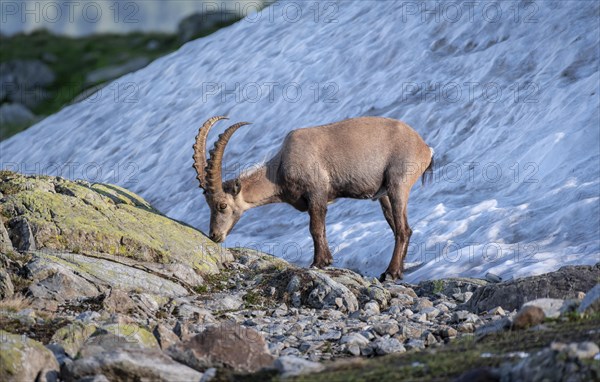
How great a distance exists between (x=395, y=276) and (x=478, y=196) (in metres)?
4.84

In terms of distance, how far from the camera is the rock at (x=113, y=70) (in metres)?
64.4

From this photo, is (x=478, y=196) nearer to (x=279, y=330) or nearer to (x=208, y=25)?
(x=279, y=330)

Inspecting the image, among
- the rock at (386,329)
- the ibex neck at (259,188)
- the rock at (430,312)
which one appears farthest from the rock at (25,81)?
the rock at (386,329)

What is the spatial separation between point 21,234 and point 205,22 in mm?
53241

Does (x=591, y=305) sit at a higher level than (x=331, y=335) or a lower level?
higher

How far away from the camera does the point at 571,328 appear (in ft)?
27.2

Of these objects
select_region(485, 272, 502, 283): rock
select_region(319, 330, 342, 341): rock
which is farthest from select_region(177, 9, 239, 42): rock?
select_region(319, 330, 342, 341): rock

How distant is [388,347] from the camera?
34.3ft

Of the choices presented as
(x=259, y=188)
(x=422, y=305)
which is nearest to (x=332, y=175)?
(x=259, y=188)

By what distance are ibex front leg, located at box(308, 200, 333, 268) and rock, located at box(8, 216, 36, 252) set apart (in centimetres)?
575

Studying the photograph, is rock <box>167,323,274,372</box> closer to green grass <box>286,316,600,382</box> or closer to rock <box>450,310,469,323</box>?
green grass <box>286,316,600,382</box>

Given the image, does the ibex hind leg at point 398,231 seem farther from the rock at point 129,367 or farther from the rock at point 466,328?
the rock at point 129,367

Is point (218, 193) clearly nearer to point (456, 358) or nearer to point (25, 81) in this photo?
point (456, 358)

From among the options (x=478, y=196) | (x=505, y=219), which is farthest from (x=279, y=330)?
(x=478, y=196)
